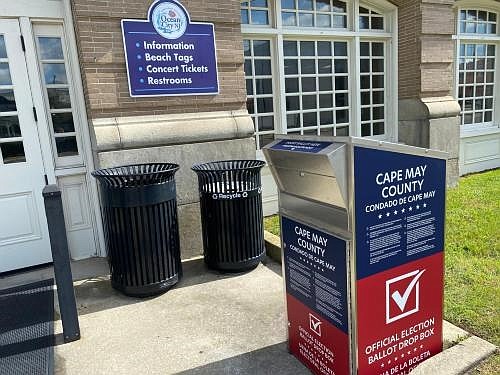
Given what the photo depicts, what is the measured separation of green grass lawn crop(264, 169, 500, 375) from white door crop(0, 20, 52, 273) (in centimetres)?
279

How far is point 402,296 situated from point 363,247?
1.57ft

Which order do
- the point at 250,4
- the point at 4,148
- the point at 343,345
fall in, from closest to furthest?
1. the point at 343,345
2. the point at 4,148
3. the point at 250,4

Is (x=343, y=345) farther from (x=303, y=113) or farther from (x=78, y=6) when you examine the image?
(x=303, y=113)

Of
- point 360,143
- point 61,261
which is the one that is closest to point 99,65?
point 61,261

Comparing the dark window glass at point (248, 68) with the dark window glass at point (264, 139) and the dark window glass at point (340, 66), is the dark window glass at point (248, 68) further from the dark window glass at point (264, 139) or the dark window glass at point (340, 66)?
Result: the dark window glass at point (340, 66)

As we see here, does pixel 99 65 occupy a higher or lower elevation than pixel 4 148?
higher

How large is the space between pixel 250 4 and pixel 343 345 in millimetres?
4894

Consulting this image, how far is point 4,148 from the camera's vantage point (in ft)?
14.5

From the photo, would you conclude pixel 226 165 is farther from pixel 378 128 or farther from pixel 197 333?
pixel 378 128

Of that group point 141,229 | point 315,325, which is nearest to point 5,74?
point 141,229

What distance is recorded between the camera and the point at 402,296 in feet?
7.82

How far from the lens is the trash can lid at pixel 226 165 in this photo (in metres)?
4.12

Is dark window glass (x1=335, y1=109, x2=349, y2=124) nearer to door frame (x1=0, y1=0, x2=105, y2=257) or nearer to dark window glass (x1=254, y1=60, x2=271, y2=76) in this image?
dark window glass (x1=254, y1=60, x2=271, y2=76)

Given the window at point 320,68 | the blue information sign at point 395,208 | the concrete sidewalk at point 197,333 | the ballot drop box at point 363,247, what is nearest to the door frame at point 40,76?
the concrete sidewalk at point 197,333
